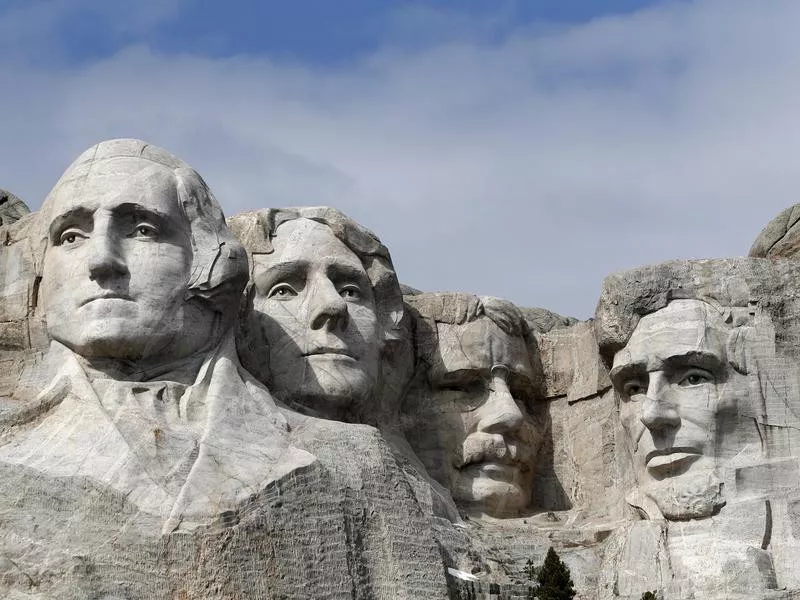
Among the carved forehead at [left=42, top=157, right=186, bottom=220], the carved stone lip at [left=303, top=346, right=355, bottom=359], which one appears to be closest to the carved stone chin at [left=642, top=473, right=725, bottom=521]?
the carved stone lip at [left=303, top=346, right=355, bottom=359]

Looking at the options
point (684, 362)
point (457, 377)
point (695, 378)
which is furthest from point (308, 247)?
point (695, 378)

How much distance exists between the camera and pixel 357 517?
17438 mm

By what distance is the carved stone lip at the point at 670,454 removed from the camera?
1902cm

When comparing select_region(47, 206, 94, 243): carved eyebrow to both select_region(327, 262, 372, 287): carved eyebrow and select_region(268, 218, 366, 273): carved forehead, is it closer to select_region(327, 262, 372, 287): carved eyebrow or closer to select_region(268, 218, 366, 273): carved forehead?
select_region(268, 218, 366, 273): carved forehead

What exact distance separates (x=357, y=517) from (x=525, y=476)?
3.09 metres

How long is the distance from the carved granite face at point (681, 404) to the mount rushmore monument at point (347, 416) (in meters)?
0.02

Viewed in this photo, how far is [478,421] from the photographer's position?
2009 cm

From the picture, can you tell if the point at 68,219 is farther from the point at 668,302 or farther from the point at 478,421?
the point at 668,302

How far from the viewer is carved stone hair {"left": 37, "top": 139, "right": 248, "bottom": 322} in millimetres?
18125

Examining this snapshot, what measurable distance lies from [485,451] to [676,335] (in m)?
1.76

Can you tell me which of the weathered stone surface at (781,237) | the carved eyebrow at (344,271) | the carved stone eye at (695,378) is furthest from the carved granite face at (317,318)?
the weathered stone surface at (781,237)

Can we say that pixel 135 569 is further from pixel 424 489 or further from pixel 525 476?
pixel 525 476

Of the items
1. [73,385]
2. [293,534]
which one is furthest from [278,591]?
[73,385]

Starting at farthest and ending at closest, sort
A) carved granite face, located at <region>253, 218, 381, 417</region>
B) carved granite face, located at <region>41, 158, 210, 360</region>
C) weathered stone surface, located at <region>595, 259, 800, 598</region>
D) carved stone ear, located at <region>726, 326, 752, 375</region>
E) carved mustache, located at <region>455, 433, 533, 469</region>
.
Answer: carved mustache, located at <region>455, 433, 533, 469</region>
carved stone ear, located at <region>726, 326, 752, 375</region>
carved granite face, located at <region>253, 218, 381, 417</region>
weathered stone surface, located at <region>595, 259, 800, 598</region>
carved granite face, located at <region>41, 158, 210, 360</region>
